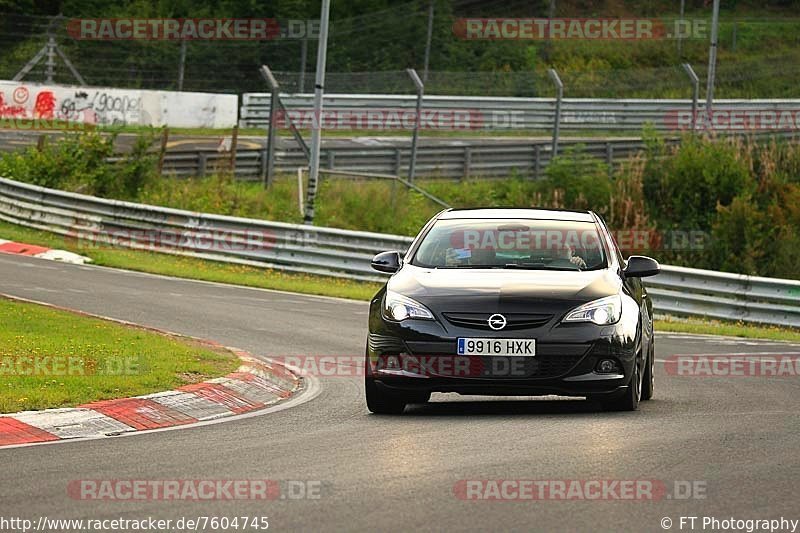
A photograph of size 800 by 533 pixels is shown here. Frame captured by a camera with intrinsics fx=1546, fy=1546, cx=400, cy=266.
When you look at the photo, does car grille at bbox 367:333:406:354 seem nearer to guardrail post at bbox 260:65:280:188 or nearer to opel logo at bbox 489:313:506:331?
opel logo at bbox 489:313:506:331

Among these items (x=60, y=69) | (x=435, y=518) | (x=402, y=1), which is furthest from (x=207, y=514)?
(x=402, y=1)

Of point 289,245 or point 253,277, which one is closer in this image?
point 253,277

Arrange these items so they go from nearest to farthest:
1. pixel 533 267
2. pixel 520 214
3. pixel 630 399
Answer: pixel 630 399 → pixel 533 267 → pixel 520 214

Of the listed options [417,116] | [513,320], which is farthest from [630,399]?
[417,116]

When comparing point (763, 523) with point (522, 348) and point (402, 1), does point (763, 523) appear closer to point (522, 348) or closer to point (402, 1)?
point (522, 348)

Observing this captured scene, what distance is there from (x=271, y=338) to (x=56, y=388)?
6.11 metres

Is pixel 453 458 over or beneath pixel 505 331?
beneath

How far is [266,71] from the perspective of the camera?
1256 inches

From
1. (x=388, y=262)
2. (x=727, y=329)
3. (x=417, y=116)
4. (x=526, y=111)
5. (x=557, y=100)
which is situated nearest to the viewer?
(x=388, y=262)

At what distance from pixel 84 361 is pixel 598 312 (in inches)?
168

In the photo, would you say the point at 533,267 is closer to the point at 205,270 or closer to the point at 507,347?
the point at 507,347

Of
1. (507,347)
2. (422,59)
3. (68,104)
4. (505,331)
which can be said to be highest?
(422,59)

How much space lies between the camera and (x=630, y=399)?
11273 millimetres

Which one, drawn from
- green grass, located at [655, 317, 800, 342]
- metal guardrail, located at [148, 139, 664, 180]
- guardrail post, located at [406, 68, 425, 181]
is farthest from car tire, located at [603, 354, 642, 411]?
metal guardrail, located at [148, 139, 664, 180]
